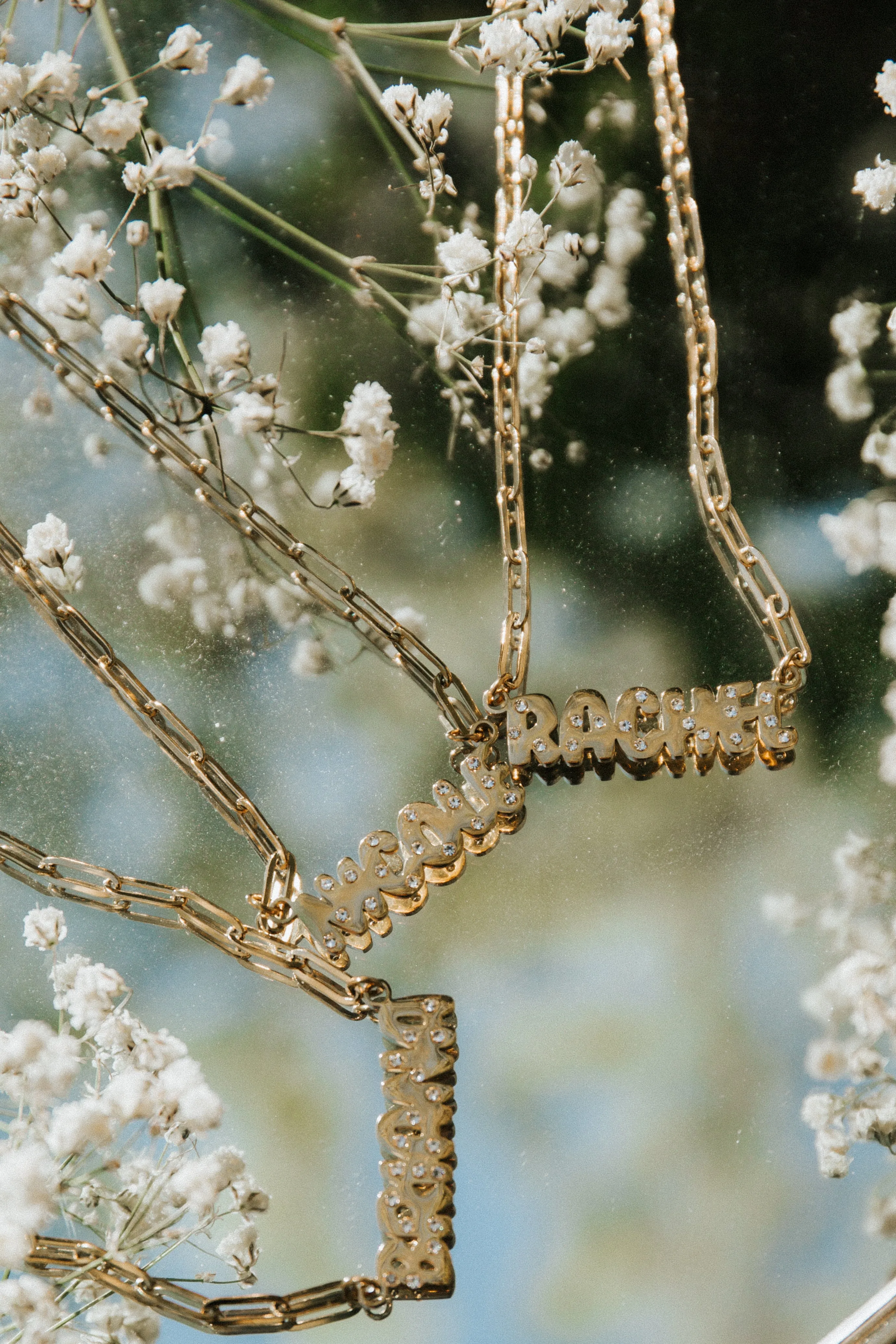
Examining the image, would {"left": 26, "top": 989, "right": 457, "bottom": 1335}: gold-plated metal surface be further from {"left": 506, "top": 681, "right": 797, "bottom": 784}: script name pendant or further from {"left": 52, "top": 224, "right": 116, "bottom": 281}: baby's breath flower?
{"left": 52, "top": 224, "right": 116, "bottom": 281}: baby's breath flower

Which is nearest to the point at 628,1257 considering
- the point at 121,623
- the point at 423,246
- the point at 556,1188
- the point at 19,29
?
the point at 556,1188

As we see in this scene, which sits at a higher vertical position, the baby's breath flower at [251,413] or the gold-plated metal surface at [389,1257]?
the baby's breath flower at [251,413]

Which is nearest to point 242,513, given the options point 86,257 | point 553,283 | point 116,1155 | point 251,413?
point 251,413

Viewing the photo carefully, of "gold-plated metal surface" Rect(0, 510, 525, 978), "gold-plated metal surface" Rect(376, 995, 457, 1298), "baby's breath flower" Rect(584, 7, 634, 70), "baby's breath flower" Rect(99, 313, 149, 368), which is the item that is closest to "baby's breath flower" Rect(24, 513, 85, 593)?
"gold-plated metal surface" Rect(0, 510, 525, 978)

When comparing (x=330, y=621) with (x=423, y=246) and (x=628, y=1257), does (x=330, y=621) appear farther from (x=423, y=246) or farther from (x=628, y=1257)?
(x=628, y=1257)

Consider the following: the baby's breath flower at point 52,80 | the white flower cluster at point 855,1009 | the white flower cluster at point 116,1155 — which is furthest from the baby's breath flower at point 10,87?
the white flower cluster at point 855,1009

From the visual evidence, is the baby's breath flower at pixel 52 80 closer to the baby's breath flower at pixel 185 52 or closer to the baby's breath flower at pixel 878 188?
the baby's breath flower at pixel 185 52

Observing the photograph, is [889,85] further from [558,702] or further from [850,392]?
[558,702]
